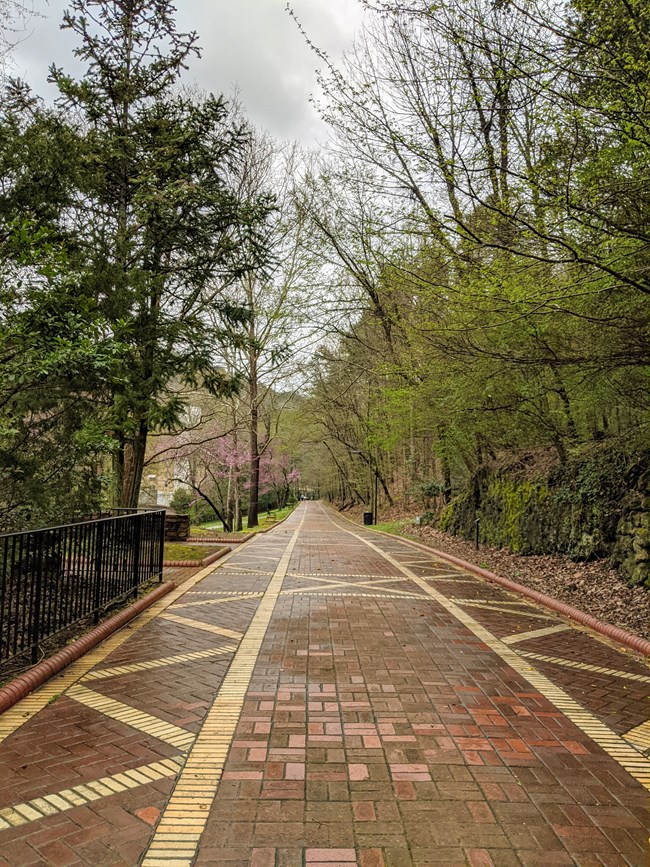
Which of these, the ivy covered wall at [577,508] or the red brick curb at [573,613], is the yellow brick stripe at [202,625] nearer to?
the red brick curb at [573,613]

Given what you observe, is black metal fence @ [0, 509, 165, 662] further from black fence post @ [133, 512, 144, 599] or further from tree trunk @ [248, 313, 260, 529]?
tree trunk @ [248, 313, 260, 529]

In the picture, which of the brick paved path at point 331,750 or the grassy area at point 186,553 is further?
the grassy area at point 186,553

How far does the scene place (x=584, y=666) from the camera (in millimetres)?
4719

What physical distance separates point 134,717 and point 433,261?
7281mm

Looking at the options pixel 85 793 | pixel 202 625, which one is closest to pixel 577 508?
pixel 202 625

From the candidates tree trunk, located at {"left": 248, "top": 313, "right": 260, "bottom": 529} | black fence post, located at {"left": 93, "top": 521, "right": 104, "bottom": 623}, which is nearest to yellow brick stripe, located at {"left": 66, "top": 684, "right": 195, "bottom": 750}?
black fence post, located at {"left": 93, "top": 521, "right": 104, "bottom": 623}

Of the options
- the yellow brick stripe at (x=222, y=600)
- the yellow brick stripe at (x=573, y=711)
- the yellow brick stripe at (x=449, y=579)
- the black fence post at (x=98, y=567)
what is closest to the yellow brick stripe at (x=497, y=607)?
the yellow brick stripe at (x=573, y=711)

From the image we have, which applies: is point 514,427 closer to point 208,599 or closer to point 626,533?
point 626,533

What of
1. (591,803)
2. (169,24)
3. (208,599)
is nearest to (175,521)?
(208,599)

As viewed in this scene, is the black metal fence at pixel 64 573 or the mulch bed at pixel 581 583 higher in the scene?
the black metal fence at pixel 64 573

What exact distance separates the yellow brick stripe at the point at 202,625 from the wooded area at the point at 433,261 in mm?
1713

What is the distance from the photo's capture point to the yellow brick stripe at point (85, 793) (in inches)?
94.2

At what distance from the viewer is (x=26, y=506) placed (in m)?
5.57

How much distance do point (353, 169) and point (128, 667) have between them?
920 cm
